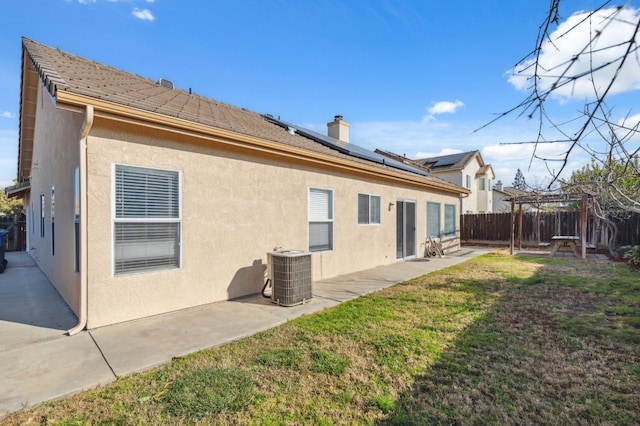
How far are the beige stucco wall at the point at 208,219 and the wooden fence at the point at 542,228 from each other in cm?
1304

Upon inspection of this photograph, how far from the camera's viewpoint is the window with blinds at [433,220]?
1248 centimetres

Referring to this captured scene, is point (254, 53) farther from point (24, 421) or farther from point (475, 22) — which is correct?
point (24, 421)

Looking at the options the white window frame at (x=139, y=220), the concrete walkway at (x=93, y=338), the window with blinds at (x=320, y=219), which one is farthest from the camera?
the window with blinds at (x=320, y=219)

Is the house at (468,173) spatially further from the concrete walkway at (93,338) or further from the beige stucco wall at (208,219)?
the concrete walkway at (93,338)

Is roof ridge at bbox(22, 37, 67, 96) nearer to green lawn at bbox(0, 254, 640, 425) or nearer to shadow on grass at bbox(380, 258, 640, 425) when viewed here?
green lawn at bbox(0, 254, 640, 425)

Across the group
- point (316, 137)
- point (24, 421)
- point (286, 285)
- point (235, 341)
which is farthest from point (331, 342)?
point (316, 137)

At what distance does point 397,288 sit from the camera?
6840 mm

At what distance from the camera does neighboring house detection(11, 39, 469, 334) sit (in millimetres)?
4266

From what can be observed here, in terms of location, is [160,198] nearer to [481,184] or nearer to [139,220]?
[139,220]

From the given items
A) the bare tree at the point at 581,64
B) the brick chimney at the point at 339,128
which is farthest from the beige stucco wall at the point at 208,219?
the brick chimney at the point at 339,128

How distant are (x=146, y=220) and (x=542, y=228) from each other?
19103 mm

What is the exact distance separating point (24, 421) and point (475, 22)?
15.2ft

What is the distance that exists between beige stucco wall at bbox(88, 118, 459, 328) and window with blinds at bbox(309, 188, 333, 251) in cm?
18

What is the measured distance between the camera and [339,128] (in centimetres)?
1352
